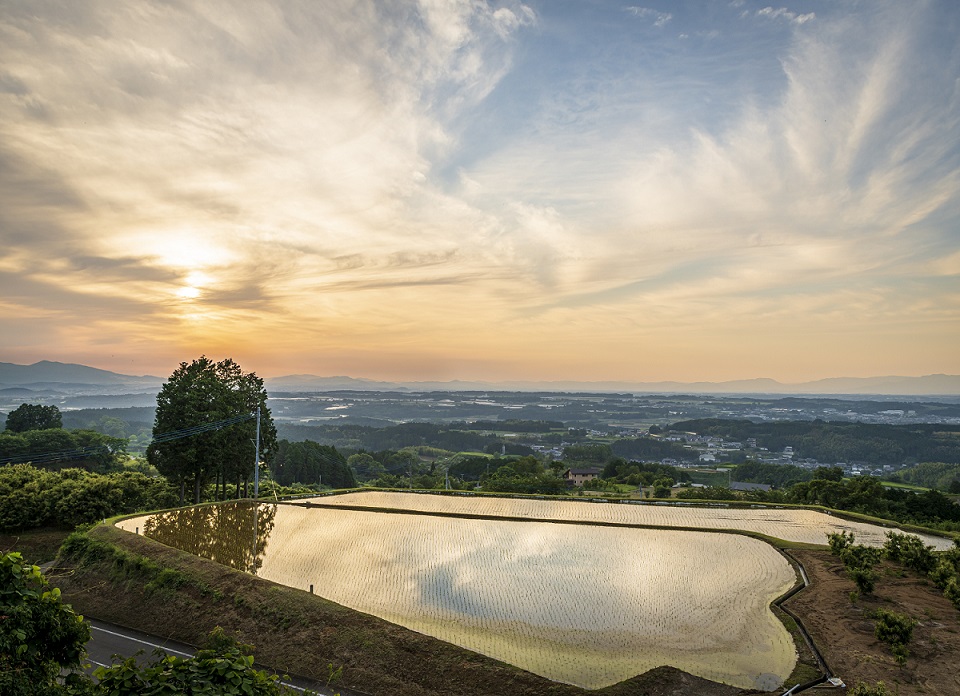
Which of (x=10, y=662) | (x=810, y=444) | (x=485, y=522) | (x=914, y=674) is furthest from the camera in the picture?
(x=810, y=444)

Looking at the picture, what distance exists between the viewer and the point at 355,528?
27656 millimetres

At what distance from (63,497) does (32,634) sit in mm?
27805

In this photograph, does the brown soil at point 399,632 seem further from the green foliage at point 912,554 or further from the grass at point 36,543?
the grass at point 36,543

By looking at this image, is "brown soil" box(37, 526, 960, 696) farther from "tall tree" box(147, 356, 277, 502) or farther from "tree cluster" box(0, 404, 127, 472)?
"tree cluster" box(0, 404, 127, 472)

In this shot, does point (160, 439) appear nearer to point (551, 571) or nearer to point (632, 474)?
point (551, 571)

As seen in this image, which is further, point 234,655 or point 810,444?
point 810,444

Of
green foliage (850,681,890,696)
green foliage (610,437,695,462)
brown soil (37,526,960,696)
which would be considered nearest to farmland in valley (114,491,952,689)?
brown soil (37,526,960,696)

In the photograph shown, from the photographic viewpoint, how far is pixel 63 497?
2811 cm

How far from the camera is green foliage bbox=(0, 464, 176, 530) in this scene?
1061 inches

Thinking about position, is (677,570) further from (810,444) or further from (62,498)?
(810,444)

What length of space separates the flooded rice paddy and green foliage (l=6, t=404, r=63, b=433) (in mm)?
61720

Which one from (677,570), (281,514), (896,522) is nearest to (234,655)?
(677,570)

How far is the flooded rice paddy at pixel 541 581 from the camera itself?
1479cm

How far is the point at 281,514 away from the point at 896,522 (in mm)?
33674
